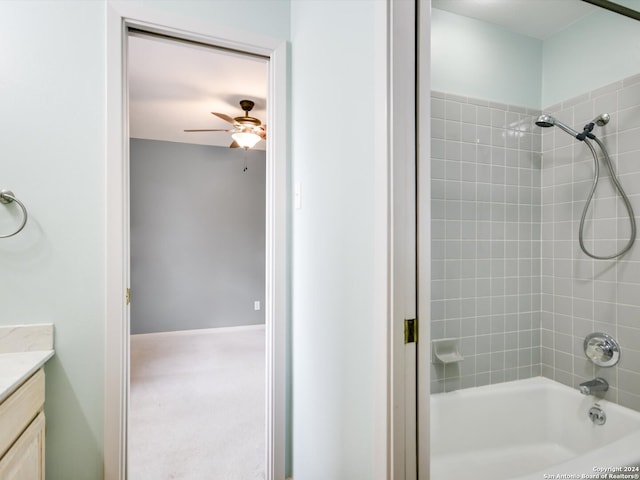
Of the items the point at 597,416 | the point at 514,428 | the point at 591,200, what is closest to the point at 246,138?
the point at 591,200

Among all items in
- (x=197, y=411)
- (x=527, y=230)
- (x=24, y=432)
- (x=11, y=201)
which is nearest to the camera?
(x=24, y=432)

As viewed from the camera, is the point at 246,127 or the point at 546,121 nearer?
the point at 546,121

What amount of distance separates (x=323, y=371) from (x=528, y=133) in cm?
174

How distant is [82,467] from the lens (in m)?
1.38

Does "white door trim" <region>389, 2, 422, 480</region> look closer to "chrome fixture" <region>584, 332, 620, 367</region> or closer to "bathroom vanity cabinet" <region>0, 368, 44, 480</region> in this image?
"bathroom vanity cabinet" <region>0, 368, 44, 480</region>

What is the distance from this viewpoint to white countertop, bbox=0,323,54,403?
3.92 ft

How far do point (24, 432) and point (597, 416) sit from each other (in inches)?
95.3

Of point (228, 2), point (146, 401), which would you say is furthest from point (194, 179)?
point (228, 2)

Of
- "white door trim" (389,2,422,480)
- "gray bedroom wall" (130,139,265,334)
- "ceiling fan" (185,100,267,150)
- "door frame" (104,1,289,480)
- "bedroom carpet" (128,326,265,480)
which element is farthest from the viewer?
"gray bedroom wall" (130,139,265,334)

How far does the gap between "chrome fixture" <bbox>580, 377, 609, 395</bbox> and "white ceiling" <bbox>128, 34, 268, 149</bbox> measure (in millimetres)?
2283

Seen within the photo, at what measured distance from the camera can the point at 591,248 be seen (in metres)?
1.76

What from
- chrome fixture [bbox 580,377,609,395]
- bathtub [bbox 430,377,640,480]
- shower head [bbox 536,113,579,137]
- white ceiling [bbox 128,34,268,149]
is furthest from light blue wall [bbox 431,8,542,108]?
bathtub [bbox 430,377,640,480]

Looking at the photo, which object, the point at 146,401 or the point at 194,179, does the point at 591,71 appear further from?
the point at 194,179

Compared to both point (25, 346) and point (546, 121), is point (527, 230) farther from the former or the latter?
point (25, 346)
